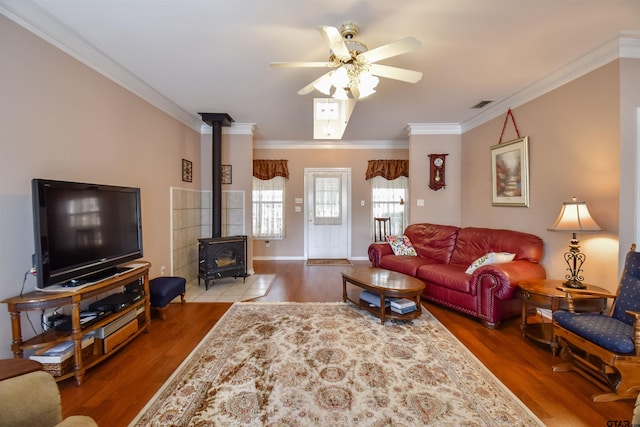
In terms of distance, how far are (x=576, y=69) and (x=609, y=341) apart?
2.51 metres

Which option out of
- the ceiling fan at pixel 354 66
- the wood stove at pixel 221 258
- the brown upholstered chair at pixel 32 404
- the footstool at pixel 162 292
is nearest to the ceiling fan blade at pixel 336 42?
the ceiling fan at pixel 354 66

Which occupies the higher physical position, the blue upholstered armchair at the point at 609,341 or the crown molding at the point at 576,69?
the crown molding at the point at 576,69

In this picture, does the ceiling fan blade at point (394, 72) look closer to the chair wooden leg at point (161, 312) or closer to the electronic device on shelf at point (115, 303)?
the electronic device on shelf at point (115, 303)

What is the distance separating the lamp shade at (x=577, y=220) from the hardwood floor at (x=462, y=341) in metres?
1.08

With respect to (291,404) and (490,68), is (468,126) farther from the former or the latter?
(291,404)

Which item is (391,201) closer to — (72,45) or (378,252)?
(378,252)

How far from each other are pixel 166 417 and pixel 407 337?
1968mm

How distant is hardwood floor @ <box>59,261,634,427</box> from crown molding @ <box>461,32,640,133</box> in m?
2.61

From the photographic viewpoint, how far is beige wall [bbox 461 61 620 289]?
2.36 metres

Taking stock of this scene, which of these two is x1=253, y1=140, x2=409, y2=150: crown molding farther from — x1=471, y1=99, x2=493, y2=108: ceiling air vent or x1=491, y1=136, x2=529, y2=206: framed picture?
x1=491, y1=136, x2=529, y2=206: framed picture

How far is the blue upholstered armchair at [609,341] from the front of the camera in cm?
166

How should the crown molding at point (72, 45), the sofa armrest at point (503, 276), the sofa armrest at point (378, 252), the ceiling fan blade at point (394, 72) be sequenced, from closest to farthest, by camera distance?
1. the crown molding at point (72, 45)
2. the ceiling fan blade at point (394, 72)
3. the sofa armrest at point (503, 276)
4. the sofa armrest at point (378, 252)

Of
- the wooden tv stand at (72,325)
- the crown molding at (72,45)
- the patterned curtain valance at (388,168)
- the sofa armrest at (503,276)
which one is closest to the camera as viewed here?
the wooden tv stand at (72,325)

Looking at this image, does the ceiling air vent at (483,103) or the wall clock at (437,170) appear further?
the wall clock at (437,170)
